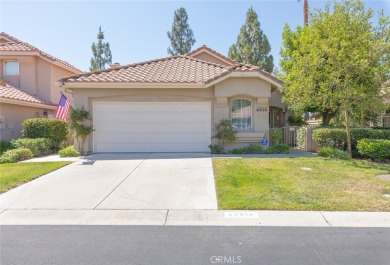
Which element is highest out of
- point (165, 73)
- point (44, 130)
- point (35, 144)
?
point (165, 73)

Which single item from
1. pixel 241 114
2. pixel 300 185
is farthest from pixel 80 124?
pixel 300 185

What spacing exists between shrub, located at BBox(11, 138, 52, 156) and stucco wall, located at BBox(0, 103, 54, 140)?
2760 mm

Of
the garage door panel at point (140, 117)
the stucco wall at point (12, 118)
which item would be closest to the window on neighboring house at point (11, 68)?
the stucco wall at point (12, 118)

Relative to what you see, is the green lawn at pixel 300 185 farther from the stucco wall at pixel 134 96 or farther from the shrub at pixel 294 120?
the shrub at pixel 294 120

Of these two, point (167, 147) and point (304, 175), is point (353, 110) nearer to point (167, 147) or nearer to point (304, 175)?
point (304, 175)

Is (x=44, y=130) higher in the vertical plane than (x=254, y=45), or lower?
lower

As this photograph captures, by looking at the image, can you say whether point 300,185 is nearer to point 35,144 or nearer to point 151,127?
point 151,127

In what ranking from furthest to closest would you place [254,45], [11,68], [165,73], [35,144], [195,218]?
[254,45] < [11,68] < [165,73] < [35,144] < [195,218]

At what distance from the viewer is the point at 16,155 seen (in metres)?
11.2

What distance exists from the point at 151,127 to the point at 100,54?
2756 cm

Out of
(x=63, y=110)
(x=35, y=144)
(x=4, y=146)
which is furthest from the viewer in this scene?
(x=4, y=146)

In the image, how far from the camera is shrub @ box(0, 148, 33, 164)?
1086 centimetres

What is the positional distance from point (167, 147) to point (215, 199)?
6.75 metres

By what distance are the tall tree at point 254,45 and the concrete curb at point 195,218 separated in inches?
823
